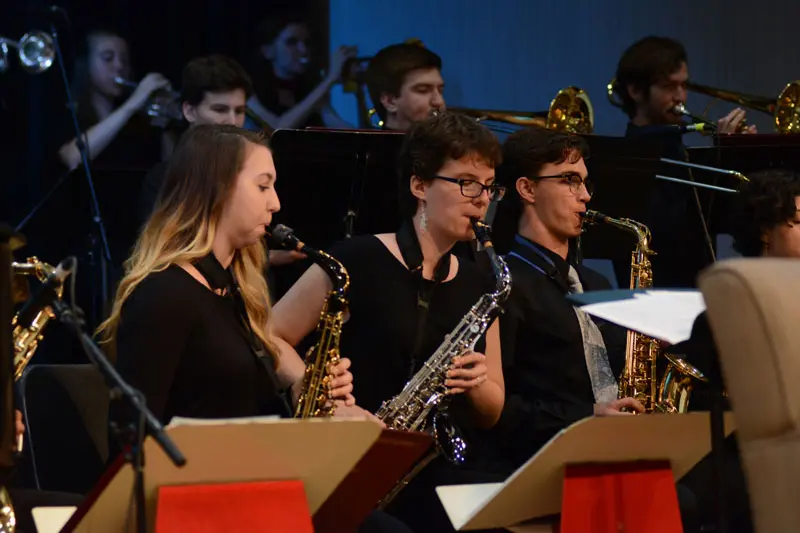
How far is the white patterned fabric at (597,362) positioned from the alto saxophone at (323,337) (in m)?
0.86

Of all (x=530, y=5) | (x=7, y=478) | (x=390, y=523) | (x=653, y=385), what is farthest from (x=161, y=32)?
(x=7, y=478)

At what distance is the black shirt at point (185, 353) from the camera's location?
9.61 ft

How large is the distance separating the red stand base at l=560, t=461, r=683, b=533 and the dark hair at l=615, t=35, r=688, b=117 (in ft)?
10.2

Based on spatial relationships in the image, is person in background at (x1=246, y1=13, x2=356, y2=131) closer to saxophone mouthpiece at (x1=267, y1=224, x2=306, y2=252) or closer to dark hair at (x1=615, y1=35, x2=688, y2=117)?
dark hair at (x1=615, y1=35, x2=688, y2=117)

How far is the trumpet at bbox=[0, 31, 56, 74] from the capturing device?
505cm

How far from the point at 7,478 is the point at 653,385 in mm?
2354

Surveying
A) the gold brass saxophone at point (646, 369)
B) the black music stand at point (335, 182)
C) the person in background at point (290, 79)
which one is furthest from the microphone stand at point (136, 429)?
the person in background at point (290, 79)

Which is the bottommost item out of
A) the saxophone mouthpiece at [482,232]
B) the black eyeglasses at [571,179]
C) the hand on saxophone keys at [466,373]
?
the hand on saxophone keys at [466,373]

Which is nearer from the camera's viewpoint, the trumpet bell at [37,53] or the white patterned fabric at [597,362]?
the white patterned fabric at [597,362]

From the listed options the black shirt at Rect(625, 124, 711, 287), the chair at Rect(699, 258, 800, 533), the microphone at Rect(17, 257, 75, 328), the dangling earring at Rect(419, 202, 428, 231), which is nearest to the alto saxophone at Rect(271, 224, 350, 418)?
the dangling earring at Rect(419, 202, 428, 231)

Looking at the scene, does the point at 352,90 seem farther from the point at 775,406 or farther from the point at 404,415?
the point at 775,406

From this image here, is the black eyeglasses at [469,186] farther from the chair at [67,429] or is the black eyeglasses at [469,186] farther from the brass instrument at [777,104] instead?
the brass instrument at [777,104]

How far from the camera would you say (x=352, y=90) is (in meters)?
5.98

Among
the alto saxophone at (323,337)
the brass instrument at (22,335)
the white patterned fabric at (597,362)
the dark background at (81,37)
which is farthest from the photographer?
the dark background at (81,37)
